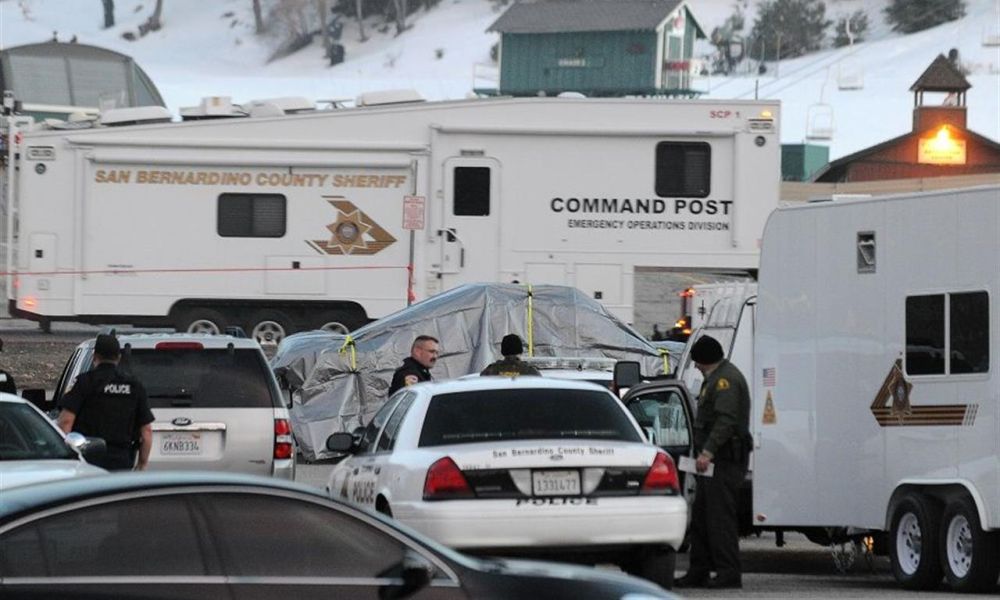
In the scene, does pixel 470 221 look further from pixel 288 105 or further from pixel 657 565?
pixel 657 565

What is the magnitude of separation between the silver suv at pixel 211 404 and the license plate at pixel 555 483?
138 inches

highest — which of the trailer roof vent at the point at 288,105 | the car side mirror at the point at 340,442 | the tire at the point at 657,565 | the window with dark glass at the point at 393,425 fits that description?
the trailer roof vent at the point at 288,105

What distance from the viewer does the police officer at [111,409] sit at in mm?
13195

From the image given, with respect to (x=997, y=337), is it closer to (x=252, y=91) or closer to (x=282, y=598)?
(x=282, y=598)

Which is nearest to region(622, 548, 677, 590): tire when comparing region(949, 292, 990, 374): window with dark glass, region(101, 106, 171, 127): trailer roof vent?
region(949, 292, 990, 374): window with dark glass

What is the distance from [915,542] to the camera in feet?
42.3

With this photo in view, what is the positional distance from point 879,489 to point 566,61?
228 feet

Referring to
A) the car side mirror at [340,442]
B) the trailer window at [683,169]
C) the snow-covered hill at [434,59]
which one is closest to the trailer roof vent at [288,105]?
the trailer window at [683,169]

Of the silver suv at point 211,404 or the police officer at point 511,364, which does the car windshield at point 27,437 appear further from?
the police officer at point 511,364

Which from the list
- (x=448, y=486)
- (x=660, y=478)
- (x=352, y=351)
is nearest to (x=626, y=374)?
(x=660, y=478)

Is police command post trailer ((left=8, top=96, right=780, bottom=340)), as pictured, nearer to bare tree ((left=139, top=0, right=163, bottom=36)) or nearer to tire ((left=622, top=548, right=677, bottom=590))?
tire ((left=622, top=548, right=677, bottom=590))

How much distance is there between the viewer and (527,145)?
2616 cm

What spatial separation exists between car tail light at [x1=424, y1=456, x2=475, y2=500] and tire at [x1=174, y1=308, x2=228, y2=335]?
616 inches

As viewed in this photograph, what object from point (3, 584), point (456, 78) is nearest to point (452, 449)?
point (3, 584)
